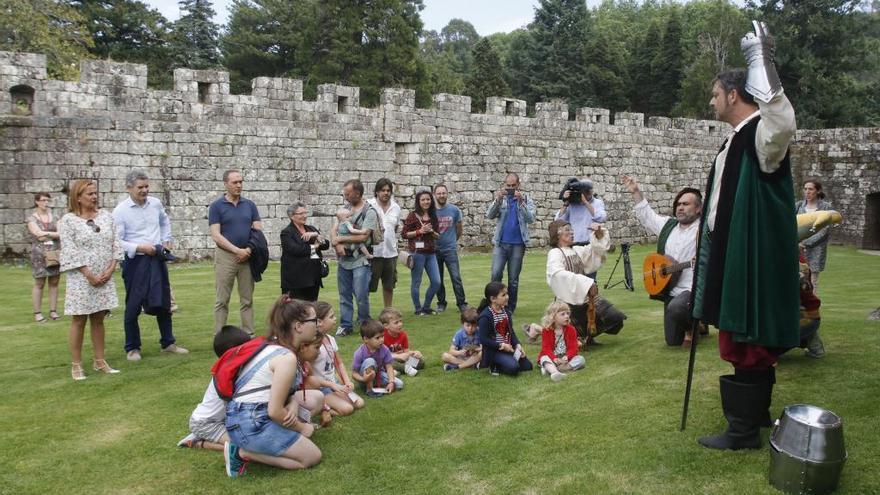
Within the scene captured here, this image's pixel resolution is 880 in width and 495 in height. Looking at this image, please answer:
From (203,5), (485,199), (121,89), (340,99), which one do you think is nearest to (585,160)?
(485,199)

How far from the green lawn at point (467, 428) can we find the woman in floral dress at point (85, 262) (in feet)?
1.64

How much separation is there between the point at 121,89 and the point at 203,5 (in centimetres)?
2443

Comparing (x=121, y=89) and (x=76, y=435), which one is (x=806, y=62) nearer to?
(x=121, y=89)

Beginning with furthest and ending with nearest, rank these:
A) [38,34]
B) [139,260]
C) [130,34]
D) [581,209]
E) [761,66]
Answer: [130,34] → [38,34] → [581,209] → [139,260] → [761,66]

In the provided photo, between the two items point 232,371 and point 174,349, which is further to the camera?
point 174,349

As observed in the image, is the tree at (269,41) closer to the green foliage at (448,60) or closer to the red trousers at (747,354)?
the green foliage at (448,60)

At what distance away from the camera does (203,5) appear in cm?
3672

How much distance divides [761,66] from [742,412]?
1884 mm

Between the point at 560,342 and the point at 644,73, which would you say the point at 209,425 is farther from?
the point at 644,73

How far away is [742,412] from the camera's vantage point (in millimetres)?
4270

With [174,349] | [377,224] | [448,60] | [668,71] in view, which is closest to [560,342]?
[377,224]

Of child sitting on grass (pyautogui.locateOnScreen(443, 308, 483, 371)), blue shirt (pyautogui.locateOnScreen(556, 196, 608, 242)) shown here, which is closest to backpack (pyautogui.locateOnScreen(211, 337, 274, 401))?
child sitting on grass (pyautogui.locateOnScreen(443, 308, 483, 371))

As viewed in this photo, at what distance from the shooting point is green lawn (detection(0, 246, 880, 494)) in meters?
4.26

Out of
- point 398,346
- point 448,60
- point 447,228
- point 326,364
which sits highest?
point 448,60
